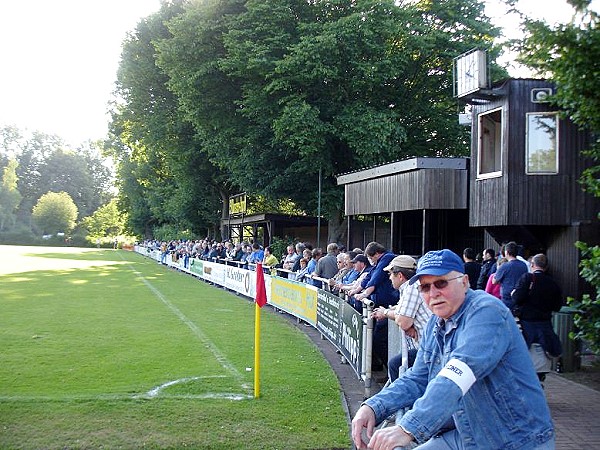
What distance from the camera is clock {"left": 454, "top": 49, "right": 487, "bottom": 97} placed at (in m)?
16.4

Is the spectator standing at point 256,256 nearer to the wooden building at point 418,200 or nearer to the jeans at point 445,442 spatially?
the wooden building at point 418,200

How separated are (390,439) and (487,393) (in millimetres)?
481

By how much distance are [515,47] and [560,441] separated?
19.0 ft

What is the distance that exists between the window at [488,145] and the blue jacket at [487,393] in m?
15.4

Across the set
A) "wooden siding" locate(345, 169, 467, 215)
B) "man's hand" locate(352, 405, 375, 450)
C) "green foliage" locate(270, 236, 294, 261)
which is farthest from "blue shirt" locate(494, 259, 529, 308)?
"green foliage" locate(270, 236, 294, 261)

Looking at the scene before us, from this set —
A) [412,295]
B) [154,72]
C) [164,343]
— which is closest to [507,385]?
[412,295]

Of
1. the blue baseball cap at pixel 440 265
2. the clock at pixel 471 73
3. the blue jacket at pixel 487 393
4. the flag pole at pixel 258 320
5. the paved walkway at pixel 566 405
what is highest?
the clock at pixel 471 73

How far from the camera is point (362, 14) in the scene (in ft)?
86.7

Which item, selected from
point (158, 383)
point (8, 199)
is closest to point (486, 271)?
point (158, 383)

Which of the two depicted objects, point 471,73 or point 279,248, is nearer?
point 471,73

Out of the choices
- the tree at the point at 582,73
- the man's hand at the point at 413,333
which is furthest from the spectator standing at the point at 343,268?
the man's hand at the point at 413,333

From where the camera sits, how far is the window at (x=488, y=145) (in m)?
17.7

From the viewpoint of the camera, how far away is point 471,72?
17.1 meters

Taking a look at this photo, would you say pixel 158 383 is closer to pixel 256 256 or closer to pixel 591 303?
pixel 591 303
